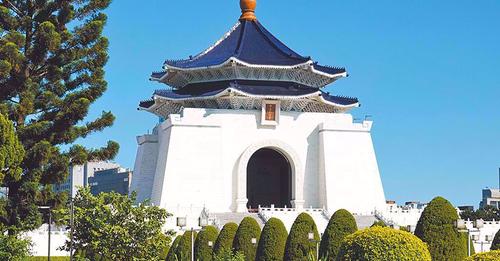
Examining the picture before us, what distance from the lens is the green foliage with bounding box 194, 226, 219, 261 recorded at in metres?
28.2

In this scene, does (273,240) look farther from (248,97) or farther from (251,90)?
(251,90)

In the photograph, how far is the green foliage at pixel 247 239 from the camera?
27484 mm

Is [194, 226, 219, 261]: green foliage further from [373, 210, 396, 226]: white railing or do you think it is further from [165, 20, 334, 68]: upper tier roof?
[165, 20, 334, 68]: upper tier roof

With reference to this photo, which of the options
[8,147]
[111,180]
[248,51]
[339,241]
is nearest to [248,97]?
[248,51]

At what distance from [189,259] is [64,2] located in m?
10.1

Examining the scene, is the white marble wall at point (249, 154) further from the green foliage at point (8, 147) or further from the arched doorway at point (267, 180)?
the green foliage at point (8, 147)

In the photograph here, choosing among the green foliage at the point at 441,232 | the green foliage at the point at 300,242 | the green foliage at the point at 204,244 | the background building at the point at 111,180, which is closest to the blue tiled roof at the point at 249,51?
the green foliage at the point at 204,244

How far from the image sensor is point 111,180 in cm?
9450

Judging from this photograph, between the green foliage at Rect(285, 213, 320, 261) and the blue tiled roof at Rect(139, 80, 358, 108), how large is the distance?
1658cm

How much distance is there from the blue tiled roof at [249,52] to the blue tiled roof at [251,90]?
111 cm

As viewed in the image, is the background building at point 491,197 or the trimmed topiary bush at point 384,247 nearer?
the trimmed topiary bush at point 384,247

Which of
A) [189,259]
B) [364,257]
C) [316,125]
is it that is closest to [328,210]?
[316,125]

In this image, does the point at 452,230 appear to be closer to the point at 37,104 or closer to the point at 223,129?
the point at 37,104

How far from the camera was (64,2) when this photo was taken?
31375 mm
